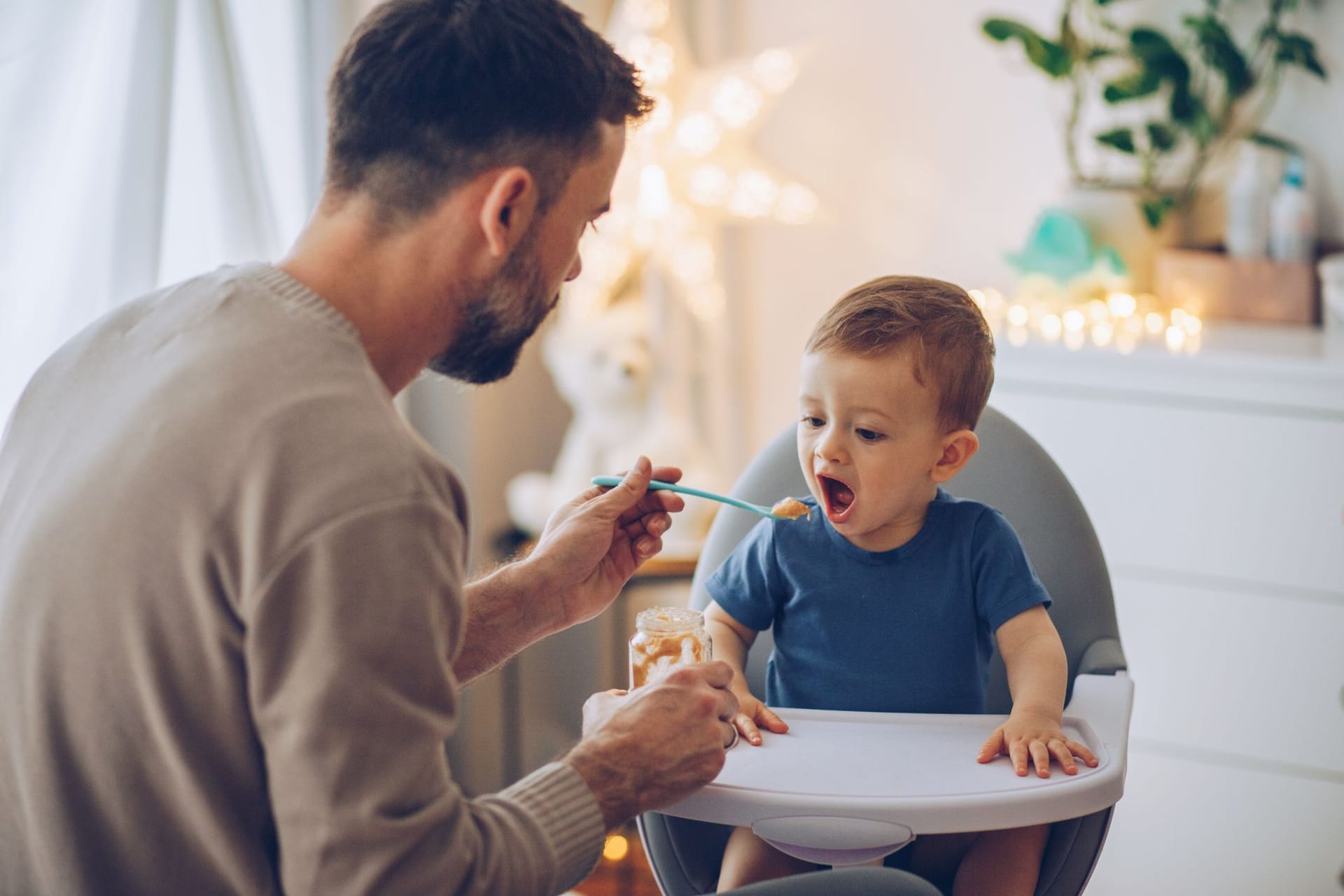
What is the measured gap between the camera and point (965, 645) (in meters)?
1.33

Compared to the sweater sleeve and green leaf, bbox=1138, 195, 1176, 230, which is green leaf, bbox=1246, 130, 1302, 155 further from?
the sweater sleeve

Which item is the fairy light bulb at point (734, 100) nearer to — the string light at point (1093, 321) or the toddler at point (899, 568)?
the string light at point (1093, 321)

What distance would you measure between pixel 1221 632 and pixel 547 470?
4.96 feet

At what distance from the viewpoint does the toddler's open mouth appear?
1.32 meters

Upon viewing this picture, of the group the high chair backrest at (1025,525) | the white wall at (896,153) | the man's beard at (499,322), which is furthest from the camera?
the white wall at (896,153)

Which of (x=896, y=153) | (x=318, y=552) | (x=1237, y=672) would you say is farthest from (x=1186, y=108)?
(x=318, y=552)

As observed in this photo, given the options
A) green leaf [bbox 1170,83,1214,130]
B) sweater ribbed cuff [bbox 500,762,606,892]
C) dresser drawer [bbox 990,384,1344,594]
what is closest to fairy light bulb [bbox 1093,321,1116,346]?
dresser drawer [bbox 990,384,1344,594]

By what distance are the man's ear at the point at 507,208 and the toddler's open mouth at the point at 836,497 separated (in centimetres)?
41

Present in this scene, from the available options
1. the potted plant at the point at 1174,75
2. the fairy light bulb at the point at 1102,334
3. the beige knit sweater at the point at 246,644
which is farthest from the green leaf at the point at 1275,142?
the beige knit sweater at the point at 246,644

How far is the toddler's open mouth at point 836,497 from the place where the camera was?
132cm

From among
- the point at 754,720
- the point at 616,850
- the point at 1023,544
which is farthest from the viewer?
the point at 616,850

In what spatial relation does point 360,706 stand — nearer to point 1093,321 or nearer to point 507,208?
point 507,208

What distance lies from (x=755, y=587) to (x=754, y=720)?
18 centimetres

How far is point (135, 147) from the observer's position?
1.76 metres
